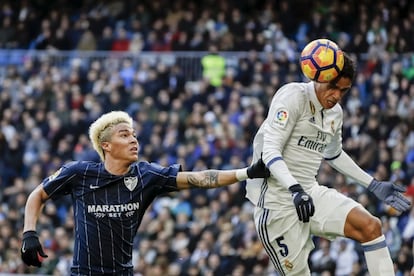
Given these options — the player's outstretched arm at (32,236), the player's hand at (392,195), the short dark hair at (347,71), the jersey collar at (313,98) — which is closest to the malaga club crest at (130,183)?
the player's outstretched arm at (32,236)

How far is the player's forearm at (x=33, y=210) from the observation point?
8742 mm

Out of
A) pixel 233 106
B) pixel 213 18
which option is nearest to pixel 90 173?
pixel 233 106

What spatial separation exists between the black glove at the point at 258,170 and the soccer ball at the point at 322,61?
2.62 feet

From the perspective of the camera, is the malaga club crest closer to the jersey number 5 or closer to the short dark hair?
the jersey number 5

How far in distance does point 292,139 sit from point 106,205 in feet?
5.34

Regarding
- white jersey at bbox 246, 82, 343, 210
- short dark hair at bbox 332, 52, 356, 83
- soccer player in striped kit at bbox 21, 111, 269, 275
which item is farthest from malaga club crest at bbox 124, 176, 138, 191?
short dark hair at bbox 332, 52, 356, 83

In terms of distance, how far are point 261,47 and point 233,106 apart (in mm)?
2126

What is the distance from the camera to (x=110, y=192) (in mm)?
8828

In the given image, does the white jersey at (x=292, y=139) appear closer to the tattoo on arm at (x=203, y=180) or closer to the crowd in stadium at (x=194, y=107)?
the tattoo on arm at (x=203, y=180)

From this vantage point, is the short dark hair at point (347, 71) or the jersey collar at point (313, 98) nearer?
the short dark hair at point (347, 71)

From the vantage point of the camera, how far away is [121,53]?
70.7ft

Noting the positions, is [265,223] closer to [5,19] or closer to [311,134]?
[311,134]

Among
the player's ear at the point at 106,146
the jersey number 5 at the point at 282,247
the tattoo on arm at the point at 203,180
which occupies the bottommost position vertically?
the jersey number 5 at the point at 282,247

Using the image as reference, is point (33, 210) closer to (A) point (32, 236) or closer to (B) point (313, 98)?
(A) point (32, 236)
